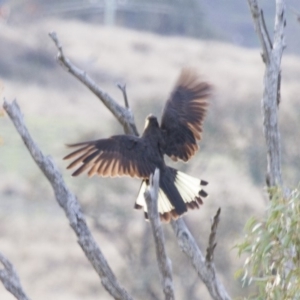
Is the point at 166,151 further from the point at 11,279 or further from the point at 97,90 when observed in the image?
the point at 11,279

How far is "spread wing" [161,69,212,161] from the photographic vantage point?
365cm

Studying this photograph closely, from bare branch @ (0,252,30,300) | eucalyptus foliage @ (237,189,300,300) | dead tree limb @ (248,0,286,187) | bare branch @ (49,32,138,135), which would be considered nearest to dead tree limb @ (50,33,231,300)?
bare branch @ (49,32,138,135)

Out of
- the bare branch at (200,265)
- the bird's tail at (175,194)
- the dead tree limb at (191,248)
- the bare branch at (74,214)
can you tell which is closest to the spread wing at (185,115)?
the bird's tail at (175,194)

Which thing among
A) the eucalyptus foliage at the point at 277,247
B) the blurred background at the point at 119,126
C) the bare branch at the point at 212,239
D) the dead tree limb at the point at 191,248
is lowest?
the eucalyptus foliage at the point at 277,247

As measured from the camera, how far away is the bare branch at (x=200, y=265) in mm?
2770

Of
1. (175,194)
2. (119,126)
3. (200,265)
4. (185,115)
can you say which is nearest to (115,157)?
(175,194)

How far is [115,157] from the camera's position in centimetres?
334

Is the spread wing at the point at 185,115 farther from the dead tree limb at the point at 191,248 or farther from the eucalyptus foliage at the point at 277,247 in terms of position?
the eucalyptus foliage at the point at 277,247

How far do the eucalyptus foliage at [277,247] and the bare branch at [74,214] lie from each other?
37 cm

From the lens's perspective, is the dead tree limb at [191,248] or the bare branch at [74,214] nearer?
the bare branch at [74,214]

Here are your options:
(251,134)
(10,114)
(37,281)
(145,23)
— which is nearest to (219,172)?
(251,134)

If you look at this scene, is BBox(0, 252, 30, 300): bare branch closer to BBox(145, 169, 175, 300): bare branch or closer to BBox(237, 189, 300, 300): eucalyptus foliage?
BBox(145, 169, 175, 300): bare branch

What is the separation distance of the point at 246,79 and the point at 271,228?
8343 mm

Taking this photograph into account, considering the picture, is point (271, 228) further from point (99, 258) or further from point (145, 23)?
point (145, 23)
